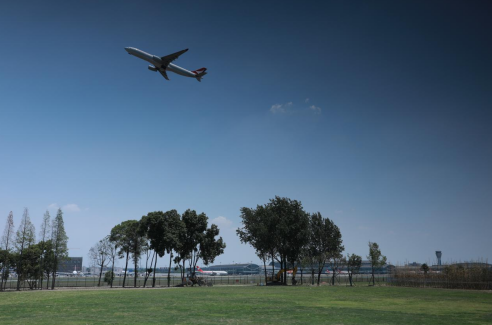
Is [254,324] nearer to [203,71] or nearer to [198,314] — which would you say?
[198,314]

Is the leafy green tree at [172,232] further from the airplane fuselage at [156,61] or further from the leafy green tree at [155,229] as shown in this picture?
the airplane fuselage at [156,61]

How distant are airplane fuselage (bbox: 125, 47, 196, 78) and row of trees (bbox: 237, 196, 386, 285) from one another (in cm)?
3819

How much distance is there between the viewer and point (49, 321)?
1672 cm

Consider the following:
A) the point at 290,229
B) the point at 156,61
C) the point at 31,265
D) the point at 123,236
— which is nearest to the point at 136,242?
the point at 123,236

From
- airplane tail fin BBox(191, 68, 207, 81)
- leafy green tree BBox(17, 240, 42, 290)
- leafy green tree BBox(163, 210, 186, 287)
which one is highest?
airplane tail fin BBox(191, 68, 207, 81)

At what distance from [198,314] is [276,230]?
50.1 meters

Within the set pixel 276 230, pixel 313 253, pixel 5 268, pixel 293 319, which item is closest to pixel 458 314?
pixel 293 319

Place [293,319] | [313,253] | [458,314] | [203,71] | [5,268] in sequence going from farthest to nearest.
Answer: [313,253] < [5,268] < [203,71] < [458,314] < [293,319]

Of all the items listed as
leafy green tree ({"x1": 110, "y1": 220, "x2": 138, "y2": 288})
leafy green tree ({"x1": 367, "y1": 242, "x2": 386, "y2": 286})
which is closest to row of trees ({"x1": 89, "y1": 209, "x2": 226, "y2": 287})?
leafy green tree ({"x1": 110, "y1": 220, "x2": 138, "y2": 288})

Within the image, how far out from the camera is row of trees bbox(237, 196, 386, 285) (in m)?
68.9

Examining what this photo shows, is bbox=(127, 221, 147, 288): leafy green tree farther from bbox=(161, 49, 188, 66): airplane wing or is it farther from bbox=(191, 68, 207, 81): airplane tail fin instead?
bbox=(161, 49, 188, 66): airplane wing

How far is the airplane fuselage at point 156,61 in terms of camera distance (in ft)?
122

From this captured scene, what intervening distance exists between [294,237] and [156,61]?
150 feet

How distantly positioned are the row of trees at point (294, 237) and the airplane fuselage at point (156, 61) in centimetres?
3819
